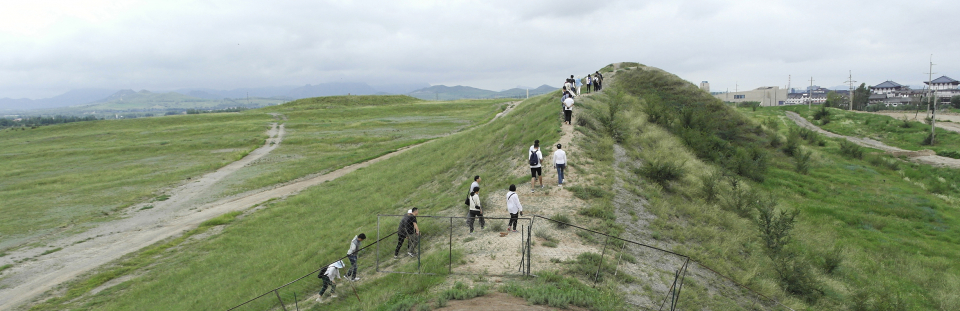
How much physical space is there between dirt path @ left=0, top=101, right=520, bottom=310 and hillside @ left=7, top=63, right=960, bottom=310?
1.98 m

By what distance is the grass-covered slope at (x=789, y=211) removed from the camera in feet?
44.0

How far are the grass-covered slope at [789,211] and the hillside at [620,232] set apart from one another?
0.32 feet

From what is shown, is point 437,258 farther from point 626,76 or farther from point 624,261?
point 626,76

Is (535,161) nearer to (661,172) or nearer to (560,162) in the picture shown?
(560,162)

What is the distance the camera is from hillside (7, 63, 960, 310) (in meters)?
11.6

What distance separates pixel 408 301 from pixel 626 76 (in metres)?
40.2

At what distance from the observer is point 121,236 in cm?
2692

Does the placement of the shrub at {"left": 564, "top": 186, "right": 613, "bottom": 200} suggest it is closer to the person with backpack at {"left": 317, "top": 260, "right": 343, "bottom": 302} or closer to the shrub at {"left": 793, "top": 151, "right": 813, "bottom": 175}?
the person with backpack at {"left": 317, "top": 260, "right": 343, "bottom": 302}

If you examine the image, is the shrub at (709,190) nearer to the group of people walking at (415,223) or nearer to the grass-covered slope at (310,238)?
the group of people walking at (415,223)

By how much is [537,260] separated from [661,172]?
1082cm

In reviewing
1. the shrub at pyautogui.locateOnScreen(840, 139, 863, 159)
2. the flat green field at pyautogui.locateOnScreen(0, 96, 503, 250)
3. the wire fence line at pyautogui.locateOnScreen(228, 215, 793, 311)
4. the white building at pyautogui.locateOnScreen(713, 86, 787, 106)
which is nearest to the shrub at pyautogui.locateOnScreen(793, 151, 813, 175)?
the shrub at pyautogui.locateOnScreen(840, 139, 863, 159)

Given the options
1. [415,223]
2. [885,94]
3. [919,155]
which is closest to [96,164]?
[415,223]

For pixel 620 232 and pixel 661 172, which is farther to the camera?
pixel 661 172

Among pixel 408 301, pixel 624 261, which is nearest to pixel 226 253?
pixel 408 301
